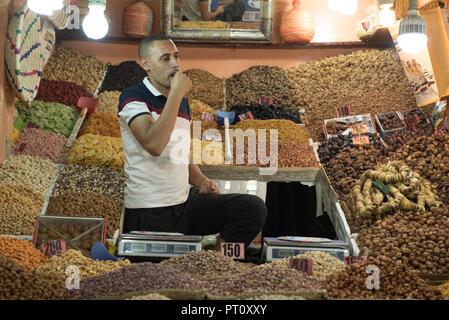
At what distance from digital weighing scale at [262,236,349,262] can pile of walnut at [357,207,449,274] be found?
0.20 meters

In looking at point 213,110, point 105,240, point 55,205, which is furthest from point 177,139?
point 213,110

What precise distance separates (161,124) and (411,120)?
2.86m

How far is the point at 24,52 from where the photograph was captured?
13.8ft

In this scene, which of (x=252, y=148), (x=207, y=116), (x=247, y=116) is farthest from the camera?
(x=247, y=116)

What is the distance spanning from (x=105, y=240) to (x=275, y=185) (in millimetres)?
1409

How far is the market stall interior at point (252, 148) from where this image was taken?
275 cm

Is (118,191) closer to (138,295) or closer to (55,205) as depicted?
(55,205)

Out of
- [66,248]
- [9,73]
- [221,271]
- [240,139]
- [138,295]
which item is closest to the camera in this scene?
[138,295]

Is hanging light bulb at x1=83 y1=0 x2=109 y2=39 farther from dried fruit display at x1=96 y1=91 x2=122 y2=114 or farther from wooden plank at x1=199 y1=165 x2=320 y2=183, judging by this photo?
dried fruit display at x1=96 y1=91 x2=122 y2=114

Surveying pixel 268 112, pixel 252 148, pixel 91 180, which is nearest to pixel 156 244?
pixel 91 180

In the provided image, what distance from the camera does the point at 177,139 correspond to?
3336 millimetres

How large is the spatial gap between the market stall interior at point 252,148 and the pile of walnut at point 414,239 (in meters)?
0.01

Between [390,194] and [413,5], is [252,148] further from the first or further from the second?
[413,5]

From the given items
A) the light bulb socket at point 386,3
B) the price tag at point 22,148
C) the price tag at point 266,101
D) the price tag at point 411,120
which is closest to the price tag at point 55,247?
the price tag at point 22,148
